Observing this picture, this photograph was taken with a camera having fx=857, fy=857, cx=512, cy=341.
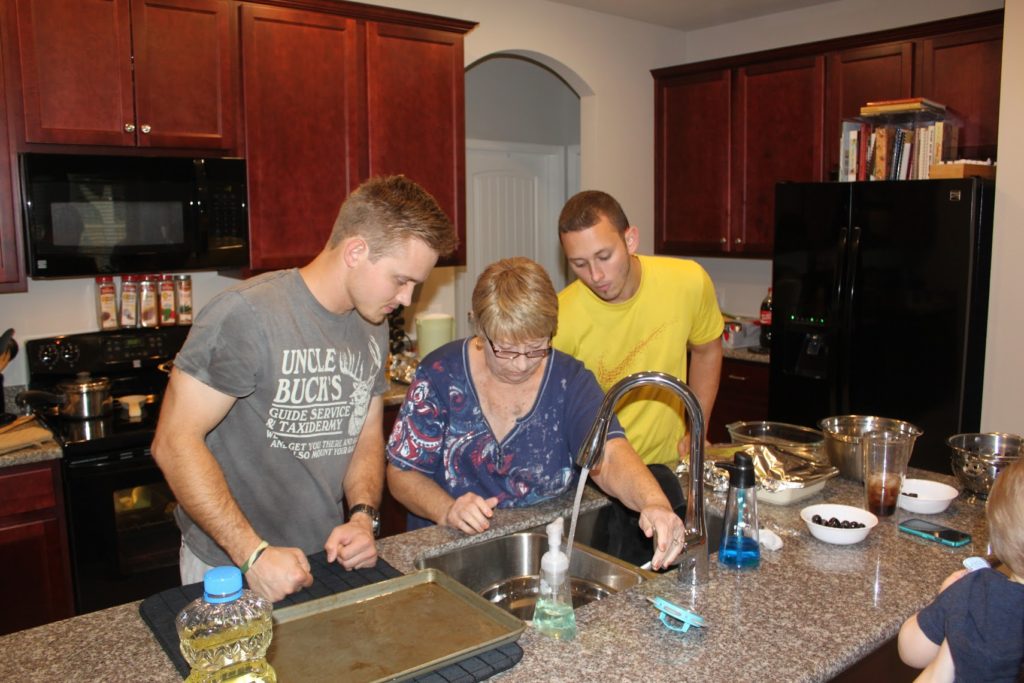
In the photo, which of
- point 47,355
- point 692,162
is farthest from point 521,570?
point 692,162

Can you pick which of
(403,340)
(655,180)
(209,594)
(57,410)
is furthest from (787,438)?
(655,180)

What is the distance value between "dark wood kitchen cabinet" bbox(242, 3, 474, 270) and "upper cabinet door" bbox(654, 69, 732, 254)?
5.18 feet

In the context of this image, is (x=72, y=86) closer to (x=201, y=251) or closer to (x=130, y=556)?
(x=201, y=251)

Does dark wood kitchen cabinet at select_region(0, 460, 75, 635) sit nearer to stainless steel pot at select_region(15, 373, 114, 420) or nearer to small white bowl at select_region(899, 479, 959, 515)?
stainless steel pot at select_region(15, 373, 114, 420)

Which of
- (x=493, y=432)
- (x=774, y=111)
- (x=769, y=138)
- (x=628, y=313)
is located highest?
(x=774, y=111)

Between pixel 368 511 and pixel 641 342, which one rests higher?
pixel 641 342

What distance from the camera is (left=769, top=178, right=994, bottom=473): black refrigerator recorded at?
356 cm

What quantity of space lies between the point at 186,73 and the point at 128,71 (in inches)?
7.9

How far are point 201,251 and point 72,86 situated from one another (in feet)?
2.26

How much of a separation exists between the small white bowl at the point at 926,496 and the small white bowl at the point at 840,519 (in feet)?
0.39

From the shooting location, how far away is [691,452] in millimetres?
1575

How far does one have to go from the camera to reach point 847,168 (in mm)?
3980

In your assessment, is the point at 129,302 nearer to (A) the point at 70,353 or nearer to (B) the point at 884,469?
(A) the point at 70,353

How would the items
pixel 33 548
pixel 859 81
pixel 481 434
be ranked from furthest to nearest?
1. pixel 859 81
2. pixel 33 548
3. pixel 481 434
